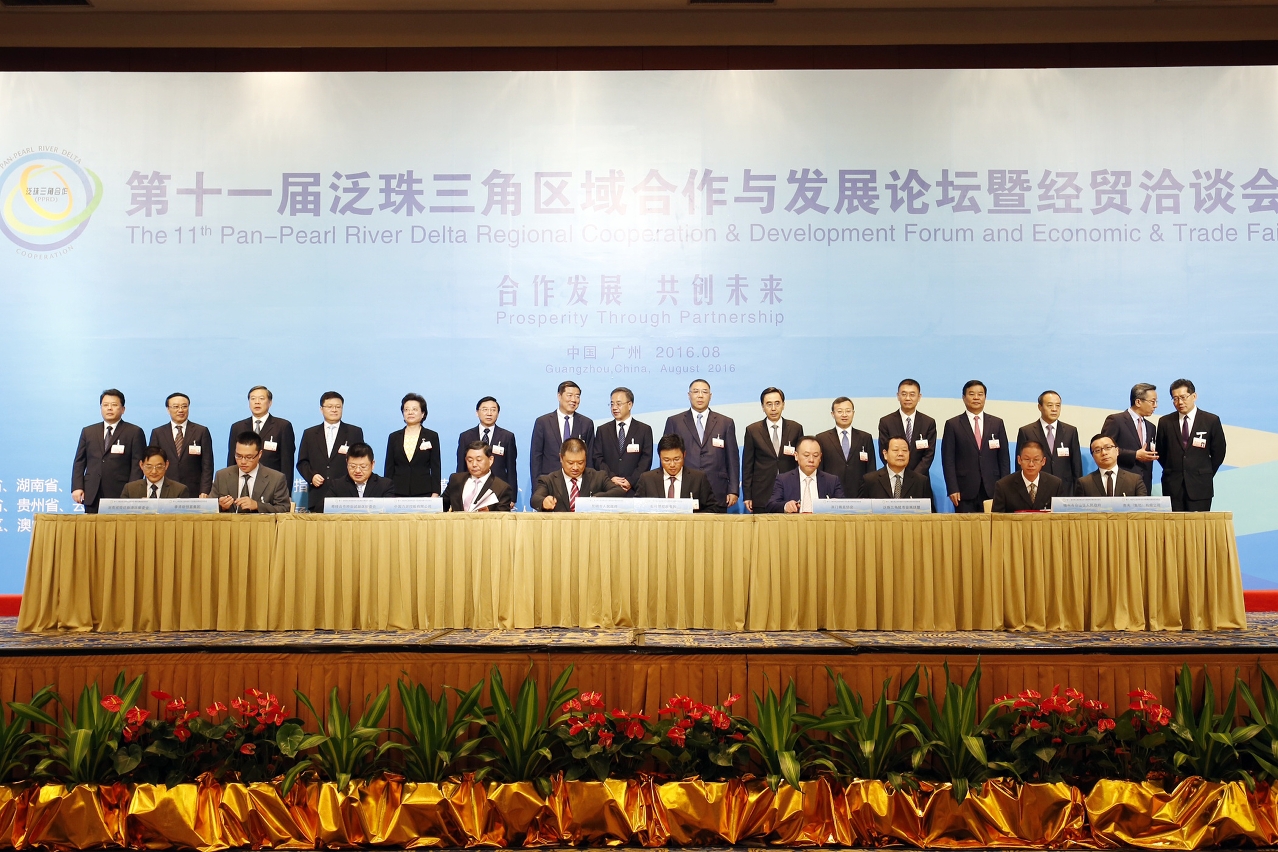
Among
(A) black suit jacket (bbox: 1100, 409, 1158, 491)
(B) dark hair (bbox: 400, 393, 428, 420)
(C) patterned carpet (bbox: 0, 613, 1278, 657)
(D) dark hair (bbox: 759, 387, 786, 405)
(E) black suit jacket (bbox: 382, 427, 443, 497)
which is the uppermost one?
(D) dark hair (bbox: 759, 387, 786, 405)

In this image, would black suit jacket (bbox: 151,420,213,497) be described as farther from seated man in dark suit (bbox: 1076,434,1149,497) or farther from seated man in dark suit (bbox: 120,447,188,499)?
seated man in dark suit (bbox: 1076,434,1149,497)

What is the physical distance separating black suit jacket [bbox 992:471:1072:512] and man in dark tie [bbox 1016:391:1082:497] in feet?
3.44

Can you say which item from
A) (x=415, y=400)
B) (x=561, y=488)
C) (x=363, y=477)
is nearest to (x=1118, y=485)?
(x=561, y=488)

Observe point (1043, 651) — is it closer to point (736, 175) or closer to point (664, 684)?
point (664, 684)

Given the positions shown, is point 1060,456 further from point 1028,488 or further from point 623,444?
point 623,444

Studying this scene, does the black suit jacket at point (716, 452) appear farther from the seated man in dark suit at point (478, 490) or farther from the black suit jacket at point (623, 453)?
the seated man in dark suit at point (478, 490)

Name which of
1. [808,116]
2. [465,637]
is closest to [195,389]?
[465,637]

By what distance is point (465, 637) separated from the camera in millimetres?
3768

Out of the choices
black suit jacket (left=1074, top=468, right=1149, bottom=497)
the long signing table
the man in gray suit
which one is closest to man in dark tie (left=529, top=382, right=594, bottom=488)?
the man in gray suit

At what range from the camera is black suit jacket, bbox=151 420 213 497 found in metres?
5.92

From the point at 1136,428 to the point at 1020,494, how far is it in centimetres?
175

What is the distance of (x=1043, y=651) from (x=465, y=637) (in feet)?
6.73

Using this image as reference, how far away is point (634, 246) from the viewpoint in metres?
6.11

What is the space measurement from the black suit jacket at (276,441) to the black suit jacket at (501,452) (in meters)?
1.02
